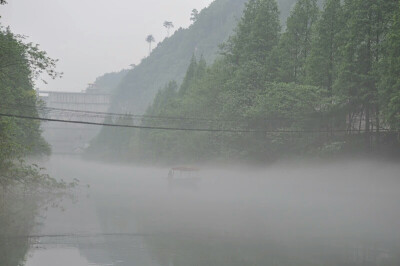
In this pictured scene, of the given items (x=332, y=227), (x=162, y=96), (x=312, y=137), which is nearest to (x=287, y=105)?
(x=312, y=137)

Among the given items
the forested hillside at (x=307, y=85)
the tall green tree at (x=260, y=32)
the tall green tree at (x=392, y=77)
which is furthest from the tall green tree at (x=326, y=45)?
the tall green tree at (x=392, y=77)

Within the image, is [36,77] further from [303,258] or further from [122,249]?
[303,258]

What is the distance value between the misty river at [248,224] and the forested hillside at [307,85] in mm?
3019

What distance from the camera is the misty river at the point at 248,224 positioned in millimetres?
20453

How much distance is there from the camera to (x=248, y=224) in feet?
95.1

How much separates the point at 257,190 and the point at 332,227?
23833 mm

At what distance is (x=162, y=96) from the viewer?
114 meters

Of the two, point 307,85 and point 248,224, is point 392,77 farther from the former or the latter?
point 248,224

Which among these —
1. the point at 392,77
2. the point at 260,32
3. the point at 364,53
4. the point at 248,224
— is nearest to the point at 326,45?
the point at 364,53

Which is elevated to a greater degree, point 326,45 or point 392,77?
point 326,45

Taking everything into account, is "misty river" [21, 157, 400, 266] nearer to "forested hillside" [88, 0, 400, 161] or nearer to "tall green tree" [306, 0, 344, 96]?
"forested hillside" [88, 0, 400, 161]

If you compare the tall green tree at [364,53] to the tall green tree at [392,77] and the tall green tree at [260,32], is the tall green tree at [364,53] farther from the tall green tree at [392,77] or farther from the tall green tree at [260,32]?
the tall green tree at [260,32]

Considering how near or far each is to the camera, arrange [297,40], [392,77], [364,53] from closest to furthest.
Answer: [392,77]
[364,53]
[297,40]

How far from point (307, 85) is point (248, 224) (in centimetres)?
2058
